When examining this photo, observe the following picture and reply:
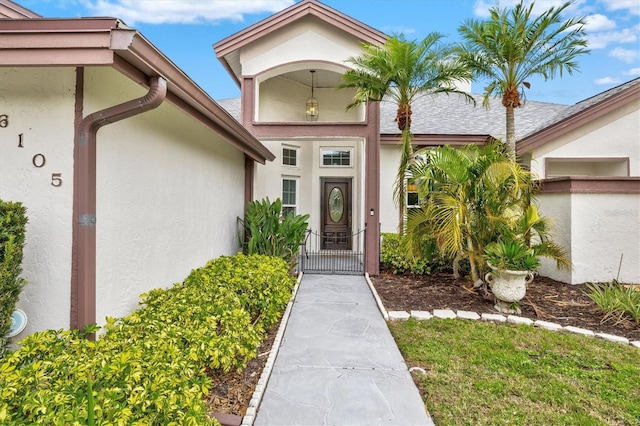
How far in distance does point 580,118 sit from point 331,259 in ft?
26.4

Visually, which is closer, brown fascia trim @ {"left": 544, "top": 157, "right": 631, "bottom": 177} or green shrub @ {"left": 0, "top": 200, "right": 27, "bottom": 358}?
green shrub @ {"left": 0, "top": 200, "right": 27, "bottom": 358}

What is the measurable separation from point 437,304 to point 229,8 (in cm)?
1627

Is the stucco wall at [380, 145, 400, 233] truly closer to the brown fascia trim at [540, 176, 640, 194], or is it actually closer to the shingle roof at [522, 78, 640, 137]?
the shingle roof at [522, 78, 640, 137]

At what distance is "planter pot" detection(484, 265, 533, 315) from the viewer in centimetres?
536

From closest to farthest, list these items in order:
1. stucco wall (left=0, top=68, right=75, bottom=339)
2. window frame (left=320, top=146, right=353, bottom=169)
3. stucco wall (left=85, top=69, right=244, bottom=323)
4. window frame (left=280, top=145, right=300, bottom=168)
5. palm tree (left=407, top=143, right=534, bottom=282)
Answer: stucco wall (left=0, top=68, right=75, bottom=339)
stucco wall (left=85, top=69, right=244, bottom=323)
palm tree (left=407, top=143, right=534, bottom=282)
window frame (left=280, top=145, right=300, bottom=168)
window frame (left=320, top=146, right=353, bottom=169)

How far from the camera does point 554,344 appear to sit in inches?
171

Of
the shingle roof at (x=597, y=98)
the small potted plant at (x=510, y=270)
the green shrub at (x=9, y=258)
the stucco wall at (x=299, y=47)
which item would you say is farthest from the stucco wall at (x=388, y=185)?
the green shrub at (x=9, y=258)

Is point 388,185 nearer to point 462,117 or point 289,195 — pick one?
point 289,195

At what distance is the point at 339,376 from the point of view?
355 cm

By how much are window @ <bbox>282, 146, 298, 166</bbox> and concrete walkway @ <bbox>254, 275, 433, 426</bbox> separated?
6.49m

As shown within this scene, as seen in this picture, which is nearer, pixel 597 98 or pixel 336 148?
pixel 597 98

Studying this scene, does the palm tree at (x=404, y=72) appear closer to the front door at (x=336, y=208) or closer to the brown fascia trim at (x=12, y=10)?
the front door at (x=336, y=208)

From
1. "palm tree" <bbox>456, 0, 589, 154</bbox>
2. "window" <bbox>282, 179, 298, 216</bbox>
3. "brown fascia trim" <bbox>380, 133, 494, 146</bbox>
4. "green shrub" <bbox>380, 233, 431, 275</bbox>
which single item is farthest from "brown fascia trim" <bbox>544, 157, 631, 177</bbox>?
"window" <bbox>282, 179, 298, 216</bbox>

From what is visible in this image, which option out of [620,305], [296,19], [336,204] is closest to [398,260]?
[336,204]
